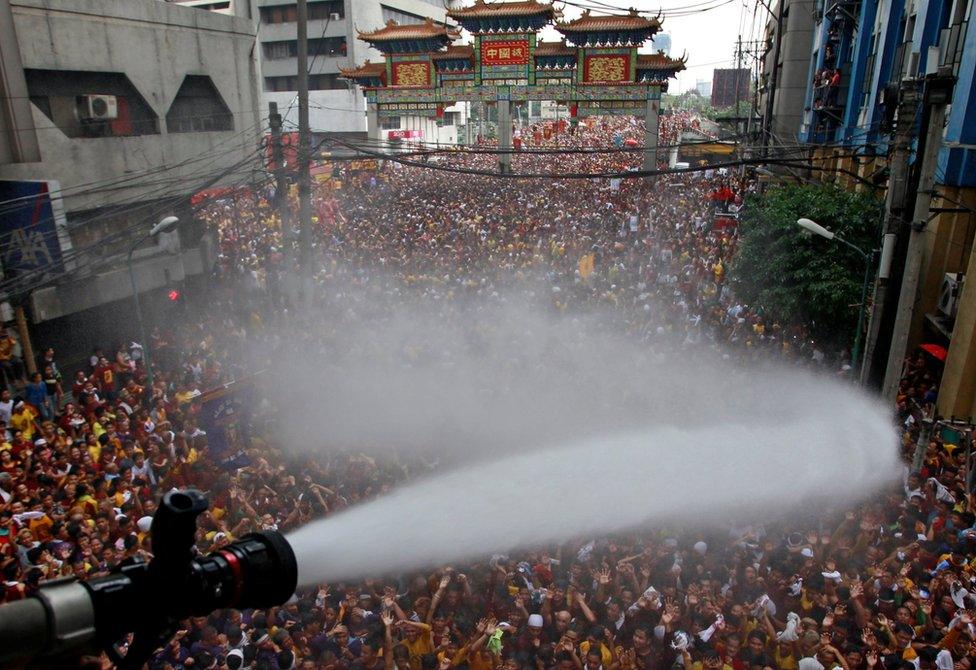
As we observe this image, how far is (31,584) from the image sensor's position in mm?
5770

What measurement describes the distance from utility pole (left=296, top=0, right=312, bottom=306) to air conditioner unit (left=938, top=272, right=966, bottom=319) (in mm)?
9610

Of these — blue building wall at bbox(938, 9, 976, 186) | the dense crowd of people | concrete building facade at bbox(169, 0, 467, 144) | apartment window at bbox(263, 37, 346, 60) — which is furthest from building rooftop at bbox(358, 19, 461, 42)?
blue building wall at bbox(938, 9, 976, 186)

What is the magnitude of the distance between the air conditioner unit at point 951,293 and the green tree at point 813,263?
1196mm

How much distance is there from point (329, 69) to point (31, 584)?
4049cm

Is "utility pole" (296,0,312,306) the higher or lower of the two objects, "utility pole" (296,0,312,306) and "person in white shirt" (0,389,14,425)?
the higher

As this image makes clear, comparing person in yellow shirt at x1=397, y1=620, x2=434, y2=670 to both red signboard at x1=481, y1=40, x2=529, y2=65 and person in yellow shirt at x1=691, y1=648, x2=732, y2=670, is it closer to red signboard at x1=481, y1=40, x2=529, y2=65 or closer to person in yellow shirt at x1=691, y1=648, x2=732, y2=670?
person in yellow shirt at x1=691, y1=648, x2=732, y2=670

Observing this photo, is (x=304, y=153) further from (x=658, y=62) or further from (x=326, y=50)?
(x=326, y=50)

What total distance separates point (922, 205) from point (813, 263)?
3.90m

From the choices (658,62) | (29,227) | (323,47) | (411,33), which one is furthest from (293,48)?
(29,227)

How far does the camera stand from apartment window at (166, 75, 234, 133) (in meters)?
15.5

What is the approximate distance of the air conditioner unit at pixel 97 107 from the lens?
44.0 ft

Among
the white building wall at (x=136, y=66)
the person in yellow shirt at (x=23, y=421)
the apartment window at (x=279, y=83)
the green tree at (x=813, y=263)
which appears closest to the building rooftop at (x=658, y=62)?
the green tree at (x=813, y=263)

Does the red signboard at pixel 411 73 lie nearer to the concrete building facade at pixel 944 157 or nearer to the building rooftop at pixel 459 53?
the building rooftop at pixel 459 53

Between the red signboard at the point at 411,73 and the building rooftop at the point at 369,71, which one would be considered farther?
the building rooftop at the point at 369,71
